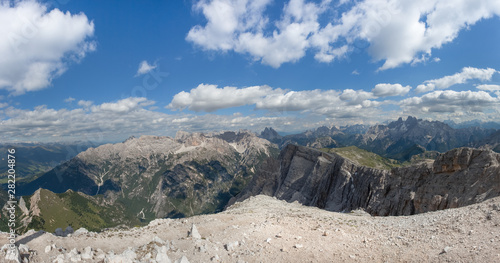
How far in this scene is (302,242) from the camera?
19703 millimetres

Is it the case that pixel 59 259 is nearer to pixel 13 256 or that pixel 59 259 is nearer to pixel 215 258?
pixel 13 256

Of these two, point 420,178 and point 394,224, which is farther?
point 420,178

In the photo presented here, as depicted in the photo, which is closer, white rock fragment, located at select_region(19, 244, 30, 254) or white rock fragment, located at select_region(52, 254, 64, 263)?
white rock fragment, located at select_region(52, 254, 64, 263)

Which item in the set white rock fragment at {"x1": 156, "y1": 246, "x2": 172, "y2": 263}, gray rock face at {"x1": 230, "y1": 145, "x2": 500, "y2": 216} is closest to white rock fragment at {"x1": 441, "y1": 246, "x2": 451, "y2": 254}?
white rock fragment at {"x1": 156, "y1": 246, "x2": 172, "y2": 263}

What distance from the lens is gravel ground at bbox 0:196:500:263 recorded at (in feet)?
54.8

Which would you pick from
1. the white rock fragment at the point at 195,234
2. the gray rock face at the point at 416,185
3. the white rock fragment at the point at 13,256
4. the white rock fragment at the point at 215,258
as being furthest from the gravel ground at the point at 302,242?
the gray rock face at the point at 416,185

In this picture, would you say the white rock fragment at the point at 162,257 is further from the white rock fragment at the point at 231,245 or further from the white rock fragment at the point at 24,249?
the white rock fragment at the point at 24,249

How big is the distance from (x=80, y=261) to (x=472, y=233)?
28.0 m

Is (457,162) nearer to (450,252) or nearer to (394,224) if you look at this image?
(394,224)

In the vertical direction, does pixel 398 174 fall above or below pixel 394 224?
below

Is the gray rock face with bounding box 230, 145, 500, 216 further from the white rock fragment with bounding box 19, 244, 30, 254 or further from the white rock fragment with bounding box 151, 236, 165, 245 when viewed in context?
the white rock fragment with bounding box 19, 244, 30, 254

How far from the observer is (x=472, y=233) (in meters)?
17.6

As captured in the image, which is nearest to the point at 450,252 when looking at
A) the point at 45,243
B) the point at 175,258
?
the point at 175,258

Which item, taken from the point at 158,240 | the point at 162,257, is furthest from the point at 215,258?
the point at 158,240
